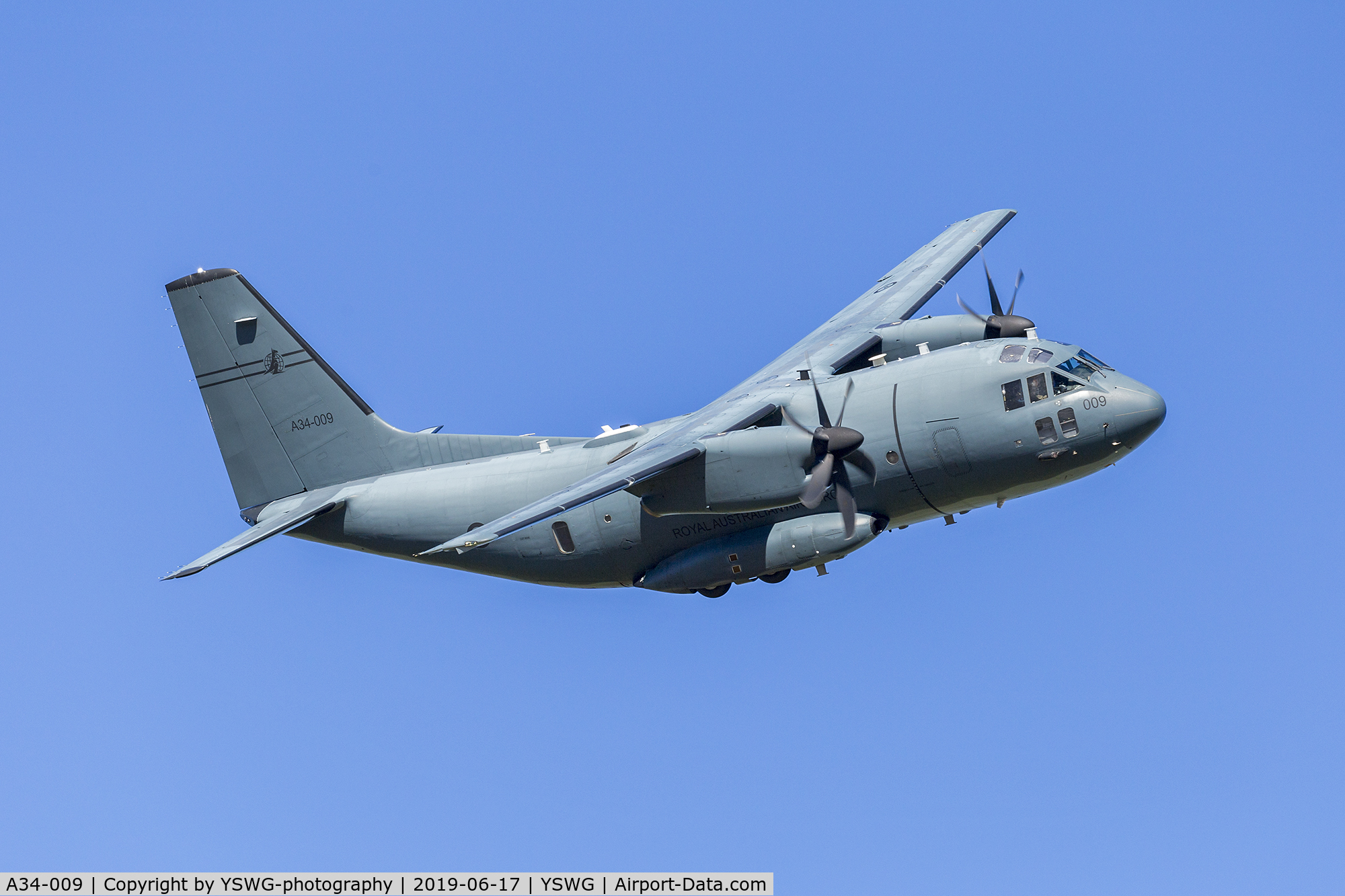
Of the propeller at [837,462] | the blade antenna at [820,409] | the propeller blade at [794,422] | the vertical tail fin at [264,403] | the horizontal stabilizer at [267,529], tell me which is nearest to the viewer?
the propeller at [837,462]

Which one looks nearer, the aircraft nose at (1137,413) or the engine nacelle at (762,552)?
the aircraft nose at (1137,413)

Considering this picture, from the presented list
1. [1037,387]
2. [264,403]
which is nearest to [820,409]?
[1037,387]

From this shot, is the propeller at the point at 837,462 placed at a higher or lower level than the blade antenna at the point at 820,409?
lower

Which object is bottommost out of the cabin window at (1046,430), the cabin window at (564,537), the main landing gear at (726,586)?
the main landing gear at (726,586)

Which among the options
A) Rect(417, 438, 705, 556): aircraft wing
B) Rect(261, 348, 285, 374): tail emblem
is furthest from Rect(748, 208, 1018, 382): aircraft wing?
Rect(261, 348, 285, 374): tail emblem

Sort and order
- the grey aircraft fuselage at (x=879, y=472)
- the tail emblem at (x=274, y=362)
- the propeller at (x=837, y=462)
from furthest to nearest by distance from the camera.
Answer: the tail emblem at (x=274, y=362), the grey aircraft fuselage at (x=879, y=472), the propeller at (x=837, y=462)

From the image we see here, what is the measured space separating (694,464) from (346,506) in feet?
29.5

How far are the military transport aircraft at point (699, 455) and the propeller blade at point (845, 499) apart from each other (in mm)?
50

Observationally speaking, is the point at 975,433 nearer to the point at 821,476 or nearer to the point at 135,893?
the point at 821,476

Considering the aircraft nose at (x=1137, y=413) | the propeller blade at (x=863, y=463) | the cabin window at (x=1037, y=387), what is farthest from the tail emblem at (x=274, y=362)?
the aircraft nose at (x=1137, y=413)

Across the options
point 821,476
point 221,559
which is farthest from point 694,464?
point 221,559

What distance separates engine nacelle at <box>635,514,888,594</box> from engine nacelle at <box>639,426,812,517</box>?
3.26 ft

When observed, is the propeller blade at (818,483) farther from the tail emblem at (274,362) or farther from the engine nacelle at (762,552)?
the tail emblem at (274,362)

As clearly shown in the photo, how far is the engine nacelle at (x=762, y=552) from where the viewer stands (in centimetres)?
2712
